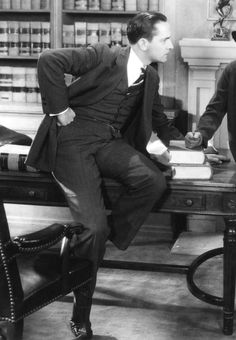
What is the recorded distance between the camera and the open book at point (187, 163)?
315 centimetres

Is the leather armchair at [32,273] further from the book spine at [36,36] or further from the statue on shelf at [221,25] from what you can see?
the book spine at [36,36]

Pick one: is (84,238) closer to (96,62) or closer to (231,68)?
(96,62)

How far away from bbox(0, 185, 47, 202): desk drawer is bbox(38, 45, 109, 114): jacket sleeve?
15.4 inches

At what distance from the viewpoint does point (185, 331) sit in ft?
10.7

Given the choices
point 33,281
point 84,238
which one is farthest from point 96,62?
point 33,281

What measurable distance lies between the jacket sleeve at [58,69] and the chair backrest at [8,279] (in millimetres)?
764

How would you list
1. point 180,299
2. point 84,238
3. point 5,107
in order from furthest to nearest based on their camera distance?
point 5,107 → point 180,299 → point 84,238

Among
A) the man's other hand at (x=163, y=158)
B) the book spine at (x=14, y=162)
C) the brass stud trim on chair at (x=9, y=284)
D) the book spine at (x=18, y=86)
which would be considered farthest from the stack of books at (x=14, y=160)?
the book spine at (x=18, y=86)

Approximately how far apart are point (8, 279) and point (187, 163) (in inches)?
43.0

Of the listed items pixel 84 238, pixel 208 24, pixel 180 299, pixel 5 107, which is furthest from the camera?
pixel 5 107

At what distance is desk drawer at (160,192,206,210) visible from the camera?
3127mm

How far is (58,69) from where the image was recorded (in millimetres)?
3074

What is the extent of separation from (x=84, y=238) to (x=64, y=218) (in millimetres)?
2171

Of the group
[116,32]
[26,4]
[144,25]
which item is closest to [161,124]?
[144,25]
